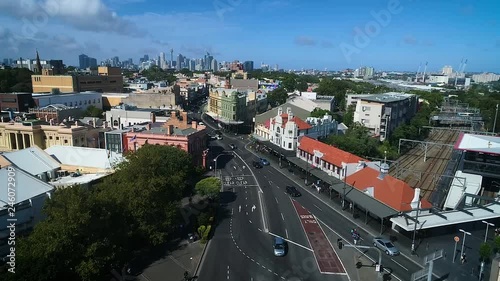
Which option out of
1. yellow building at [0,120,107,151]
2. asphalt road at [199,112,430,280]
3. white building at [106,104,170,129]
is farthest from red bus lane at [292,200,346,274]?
white building at [106,104,170,129]

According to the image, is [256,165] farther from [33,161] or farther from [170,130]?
[33,161]

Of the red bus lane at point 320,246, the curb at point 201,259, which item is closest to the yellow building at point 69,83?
the curb at point 201,259

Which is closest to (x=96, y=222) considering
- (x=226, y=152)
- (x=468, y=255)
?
(x=468, y=255)

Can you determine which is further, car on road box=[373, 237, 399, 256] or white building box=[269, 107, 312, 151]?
white building box=[269, 107, 312, 151]

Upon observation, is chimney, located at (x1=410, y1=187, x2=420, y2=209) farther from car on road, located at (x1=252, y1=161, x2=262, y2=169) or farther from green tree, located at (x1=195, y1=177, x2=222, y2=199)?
car on road, located at (x1=252, y1=161, x2=262, y2=169)

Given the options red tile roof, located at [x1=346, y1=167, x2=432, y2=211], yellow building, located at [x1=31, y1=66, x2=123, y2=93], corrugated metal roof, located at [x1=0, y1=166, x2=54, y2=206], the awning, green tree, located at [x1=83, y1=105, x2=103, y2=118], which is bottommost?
the awning

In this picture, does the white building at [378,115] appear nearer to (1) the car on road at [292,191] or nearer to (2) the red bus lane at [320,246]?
(1) the car on road at [292,191]

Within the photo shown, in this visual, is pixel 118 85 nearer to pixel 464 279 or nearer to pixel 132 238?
pixel 132 238
